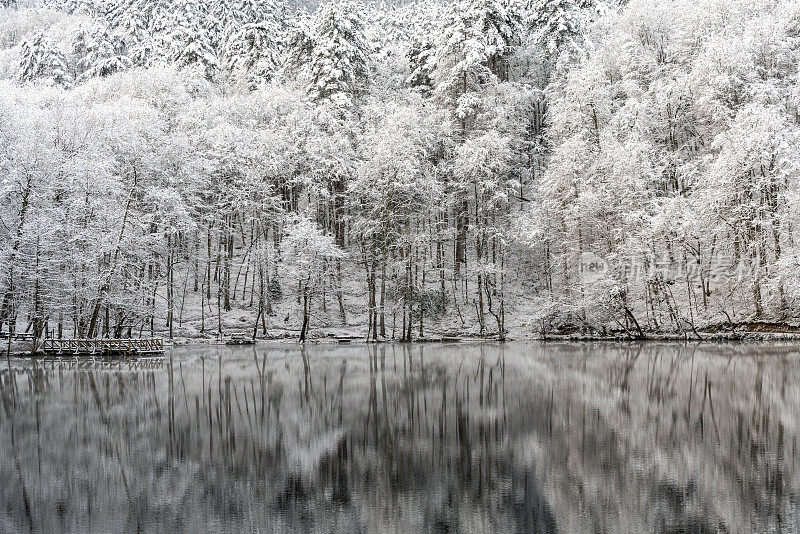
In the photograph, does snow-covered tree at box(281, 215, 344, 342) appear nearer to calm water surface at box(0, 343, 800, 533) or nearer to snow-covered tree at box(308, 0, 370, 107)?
snow-covered tree at box(308, 0, 370, 107)

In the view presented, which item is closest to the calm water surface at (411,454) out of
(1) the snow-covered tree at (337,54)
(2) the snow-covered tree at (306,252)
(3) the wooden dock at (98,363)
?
(3) the wooden dock at (98,363)

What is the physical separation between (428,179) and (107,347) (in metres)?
23.7

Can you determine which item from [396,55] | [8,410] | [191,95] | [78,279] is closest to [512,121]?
[396,55]

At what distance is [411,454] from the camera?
1217 cm

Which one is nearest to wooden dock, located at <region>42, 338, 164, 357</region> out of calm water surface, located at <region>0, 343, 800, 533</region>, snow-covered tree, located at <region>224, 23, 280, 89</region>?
calm water surface, located at <region>0, 343, 800, 533</region>

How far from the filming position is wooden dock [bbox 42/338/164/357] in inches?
1448

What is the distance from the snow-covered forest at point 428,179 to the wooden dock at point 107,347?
6.33 feet

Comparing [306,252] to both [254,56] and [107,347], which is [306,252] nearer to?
[107,347]

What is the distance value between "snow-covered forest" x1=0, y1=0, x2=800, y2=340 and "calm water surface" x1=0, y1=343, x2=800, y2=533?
16738mm

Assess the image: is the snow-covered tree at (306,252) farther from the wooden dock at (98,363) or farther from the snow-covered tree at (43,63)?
the snow-covered tree at (43,63)

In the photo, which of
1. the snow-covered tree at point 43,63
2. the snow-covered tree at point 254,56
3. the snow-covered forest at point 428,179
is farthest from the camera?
the snow-covered tree at point 43,63

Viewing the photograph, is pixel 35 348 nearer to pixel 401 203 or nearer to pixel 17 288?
pixel 17 288

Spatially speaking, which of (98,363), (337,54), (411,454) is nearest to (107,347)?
(98,363)

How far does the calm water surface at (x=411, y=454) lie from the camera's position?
8742 mm
